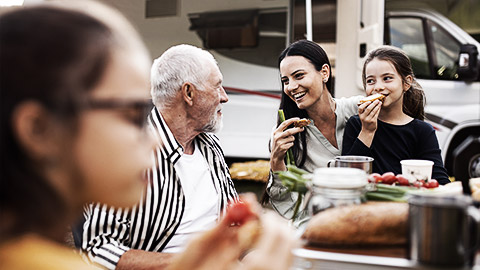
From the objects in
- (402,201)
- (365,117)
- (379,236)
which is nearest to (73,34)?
(379,236)

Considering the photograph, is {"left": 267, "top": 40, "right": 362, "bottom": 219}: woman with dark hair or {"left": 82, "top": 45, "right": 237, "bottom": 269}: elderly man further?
{"left": 267, "top": 40, "right": 362, "bottom": 219}: woman with dark hair

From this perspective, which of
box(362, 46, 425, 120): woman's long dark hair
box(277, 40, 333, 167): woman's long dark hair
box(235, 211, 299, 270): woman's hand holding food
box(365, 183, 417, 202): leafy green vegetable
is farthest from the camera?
box(277, 40, 333, 167): woman's long dark hair

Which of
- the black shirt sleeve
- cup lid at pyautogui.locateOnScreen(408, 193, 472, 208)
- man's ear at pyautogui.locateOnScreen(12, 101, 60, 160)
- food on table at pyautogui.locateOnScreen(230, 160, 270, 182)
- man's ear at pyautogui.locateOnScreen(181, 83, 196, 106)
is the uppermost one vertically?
man's ear at pyautogui.locateOnScreen(12, 101, 60, 160)

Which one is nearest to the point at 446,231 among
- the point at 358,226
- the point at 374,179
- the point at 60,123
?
the point at 358,226

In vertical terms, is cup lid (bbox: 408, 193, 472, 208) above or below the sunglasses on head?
below

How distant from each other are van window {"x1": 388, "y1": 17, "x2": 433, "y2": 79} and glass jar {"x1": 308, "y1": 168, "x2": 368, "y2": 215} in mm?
4467

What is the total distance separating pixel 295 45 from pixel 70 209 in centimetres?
234

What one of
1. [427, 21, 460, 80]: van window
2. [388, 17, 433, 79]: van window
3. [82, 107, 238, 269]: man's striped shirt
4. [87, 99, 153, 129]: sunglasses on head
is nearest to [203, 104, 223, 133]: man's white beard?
[82, 107, 238, 269]: man's striped shirt

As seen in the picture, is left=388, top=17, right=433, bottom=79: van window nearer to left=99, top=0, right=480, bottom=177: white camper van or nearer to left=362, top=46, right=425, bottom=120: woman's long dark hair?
left=99, top=0, right=480, bottom=177: white camper van

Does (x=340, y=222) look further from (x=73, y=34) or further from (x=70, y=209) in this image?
(x=73, y=34)

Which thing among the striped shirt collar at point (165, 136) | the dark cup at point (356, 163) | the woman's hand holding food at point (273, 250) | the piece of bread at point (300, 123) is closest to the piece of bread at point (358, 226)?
the woman's hand holding food at point (273, 250)

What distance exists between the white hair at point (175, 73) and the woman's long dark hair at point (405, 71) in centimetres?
102

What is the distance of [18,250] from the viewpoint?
88 centimetres

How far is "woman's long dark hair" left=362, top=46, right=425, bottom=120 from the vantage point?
2.80 metres
